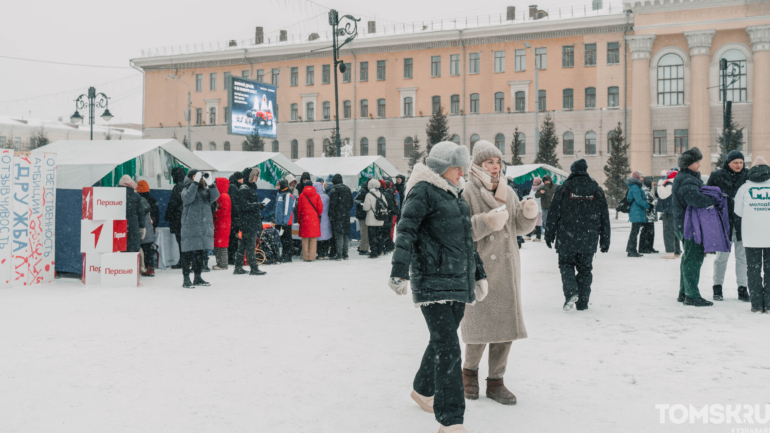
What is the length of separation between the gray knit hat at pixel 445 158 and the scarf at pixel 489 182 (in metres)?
0.50

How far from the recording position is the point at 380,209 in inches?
579

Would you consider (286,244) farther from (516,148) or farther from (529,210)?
(516,148)

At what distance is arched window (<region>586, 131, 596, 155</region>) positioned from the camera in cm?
5228

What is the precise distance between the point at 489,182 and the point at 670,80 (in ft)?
165

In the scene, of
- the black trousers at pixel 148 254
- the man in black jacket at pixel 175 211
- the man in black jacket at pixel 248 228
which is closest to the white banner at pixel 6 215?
the black trousers at pixel 148 254

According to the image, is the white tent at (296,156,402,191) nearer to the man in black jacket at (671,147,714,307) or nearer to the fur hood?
the man in black jacket at (671,147,714,307)

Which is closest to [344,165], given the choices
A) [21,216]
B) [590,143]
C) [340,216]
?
[340,216]

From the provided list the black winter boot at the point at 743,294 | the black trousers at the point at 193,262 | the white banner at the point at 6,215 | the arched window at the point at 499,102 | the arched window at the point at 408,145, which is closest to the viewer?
the black winter boot at the point at 743,294

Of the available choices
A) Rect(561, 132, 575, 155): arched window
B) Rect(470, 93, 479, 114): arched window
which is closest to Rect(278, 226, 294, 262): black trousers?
Rect(561, 132, 575, 155): arched window

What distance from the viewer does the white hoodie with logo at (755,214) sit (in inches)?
298

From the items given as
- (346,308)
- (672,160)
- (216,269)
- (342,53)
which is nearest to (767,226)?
(346,308)

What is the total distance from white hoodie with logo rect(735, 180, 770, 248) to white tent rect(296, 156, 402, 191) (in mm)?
12369

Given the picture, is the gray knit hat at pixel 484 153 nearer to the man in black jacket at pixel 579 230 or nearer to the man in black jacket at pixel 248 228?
the man in black jacket at pixel 579 230
